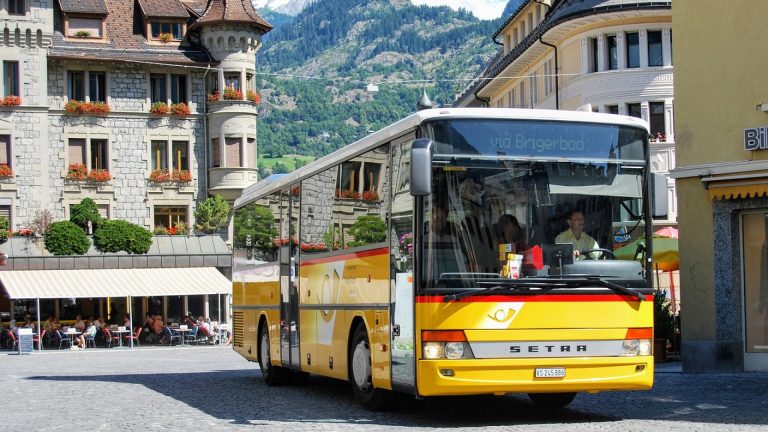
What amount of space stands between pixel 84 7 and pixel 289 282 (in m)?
44.5

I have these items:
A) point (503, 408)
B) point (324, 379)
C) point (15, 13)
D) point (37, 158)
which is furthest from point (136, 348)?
point (503, 408)

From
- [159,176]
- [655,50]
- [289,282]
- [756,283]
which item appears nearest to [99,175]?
[159,176]

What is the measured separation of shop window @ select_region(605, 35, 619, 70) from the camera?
159ft

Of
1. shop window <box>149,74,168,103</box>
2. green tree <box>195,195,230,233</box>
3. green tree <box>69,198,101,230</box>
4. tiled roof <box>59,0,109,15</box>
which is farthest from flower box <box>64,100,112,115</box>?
green tree <box>195,195,230,233</box>

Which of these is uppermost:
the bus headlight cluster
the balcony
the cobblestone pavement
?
the balcony

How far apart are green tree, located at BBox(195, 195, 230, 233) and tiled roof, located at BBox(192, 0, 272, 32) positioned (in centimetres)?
830

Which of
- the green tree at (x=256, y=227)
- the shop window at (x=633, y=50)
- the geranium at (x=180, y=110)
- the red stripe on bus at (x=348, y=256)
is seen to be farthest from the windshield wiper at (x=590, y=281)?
the geranium at (x=180, y=110)

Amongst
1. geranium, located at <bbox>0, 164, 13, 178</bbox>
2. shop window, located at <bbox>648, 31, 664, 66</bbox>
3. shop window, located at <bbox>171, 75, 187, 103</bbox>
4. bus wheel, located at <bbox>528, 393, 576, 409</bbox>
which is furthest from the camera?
shop window, located at <bbox>171, 75, 187, 103</bbox>

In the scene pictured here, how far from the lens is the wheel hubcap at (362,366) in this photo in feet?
48.2

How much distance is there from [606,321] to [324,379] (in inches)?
401

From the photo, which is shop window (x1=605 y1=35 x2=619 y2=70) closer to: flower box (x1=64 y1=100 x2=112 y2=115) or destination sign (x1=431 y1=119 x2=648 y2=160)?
flower box (x1=64 y1=100 x2=112 y2=115)

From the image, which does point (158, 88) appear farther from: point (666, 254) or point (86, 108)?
point (666, 254)

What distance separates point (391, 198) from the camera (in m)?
13.9

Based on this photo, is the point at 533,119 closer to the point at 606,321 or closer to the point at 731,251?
the point at 606,321
